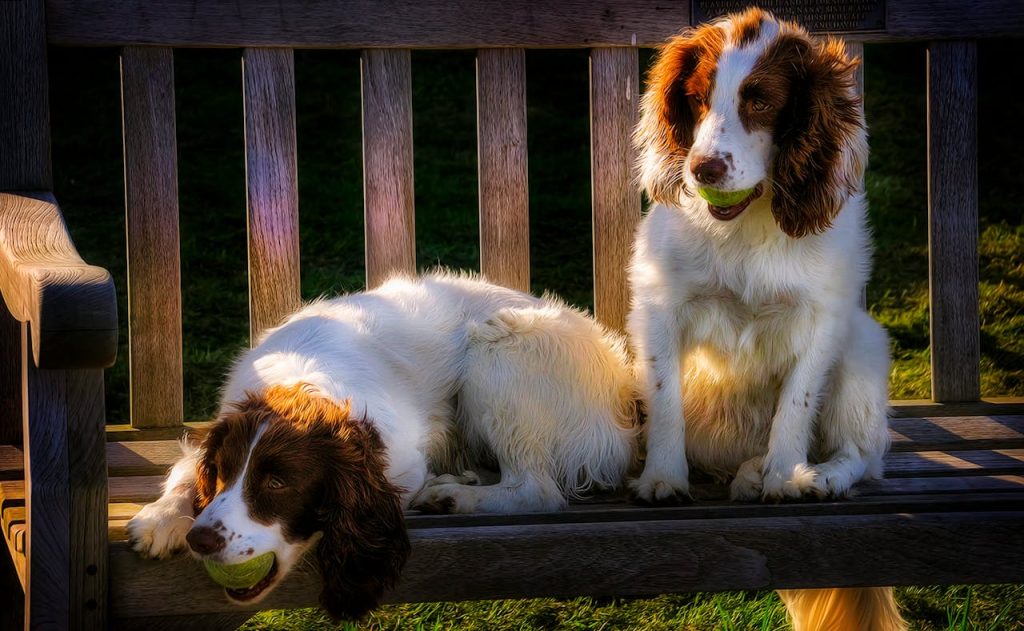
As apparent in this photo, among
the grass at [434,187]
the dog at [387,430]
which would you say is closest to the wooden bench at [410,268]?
the dog at [387,430]

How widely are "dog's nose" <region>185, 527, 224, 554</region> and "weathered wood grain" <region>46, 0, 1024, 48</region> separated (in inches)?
71.0

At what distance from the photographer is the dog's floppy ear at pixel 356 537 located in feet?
8.95

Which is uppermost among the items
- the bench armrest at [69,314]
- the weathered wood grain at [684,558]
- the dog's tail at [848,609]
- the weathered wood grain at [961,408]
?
the bench armrest at [69,314]

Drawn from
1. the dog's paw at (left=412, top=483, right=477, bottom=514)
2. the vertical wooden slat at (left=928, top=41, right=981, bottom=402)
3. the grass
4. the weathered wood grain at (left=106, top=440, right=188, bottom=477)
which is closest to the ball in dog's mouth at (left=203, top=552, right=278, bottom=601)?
the dog's paw at (left=412, top=483, right=477, bottom=514)

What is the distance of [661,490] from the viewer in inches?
128

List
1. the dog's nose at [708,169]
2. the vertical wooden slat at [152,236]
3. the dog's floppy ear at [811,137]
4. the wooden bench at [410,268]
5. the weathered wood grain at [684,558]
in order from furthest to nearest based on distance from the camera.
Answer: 1. the vertical wooden slat at [152,236]
2. the dog's floppy ear at [811,137]
3. the dog's nose at [708,169]
4. the weathered wood grain at [684,558]
5. the wooden bench at [410,268]

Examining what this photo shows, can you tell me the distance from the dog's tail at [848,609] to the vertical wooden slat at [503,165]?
1.34 meters

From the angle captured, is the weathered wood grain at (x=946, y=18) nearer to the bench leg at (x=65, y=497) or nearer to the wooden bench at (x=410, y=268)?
the wooden bench at (x=410, y=268)

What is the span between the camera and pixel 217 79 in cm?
823

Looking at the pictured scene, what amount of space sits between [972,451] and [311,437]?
6.67 ft

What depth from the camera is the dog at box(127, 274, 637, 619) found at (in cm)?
274

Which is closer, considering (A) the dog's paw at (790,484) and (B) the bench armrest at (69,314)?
(B) the bench armrest at (69,314)

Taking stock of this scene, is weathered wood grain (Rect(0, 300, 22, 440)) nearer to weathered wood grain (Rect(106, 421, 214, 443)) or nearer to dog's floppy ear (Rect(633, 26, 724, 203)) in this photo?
weathered wood grain (Rect(106, 421, 214, 443))

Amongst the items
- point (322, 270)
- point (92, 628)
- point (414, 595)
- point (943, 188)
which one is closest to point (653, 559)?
point (414, 595)
